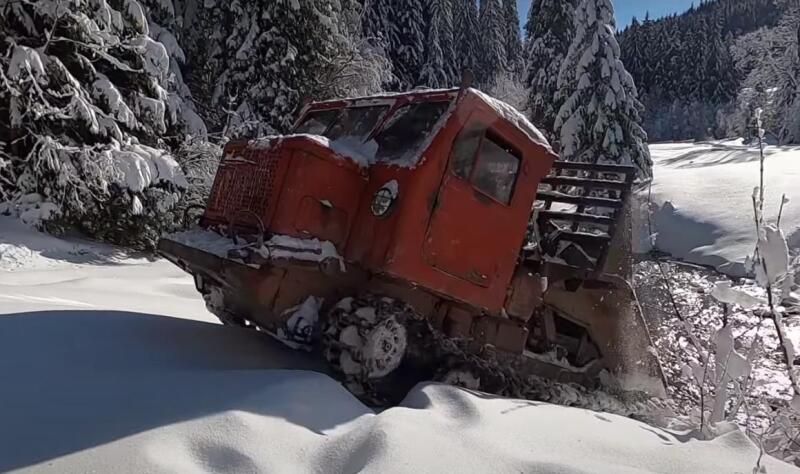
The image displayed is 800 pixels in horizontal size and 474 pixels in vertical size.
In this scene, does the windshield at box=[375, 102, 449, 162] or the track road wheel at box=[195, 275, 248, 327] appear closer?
the windshield at box=[375, 102, 449, 162]

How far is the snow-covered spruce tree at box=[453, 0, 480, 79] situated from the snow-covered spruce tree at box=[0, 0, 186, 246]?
118 feet

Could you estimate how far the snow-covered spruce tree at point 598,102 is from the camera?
2030cm

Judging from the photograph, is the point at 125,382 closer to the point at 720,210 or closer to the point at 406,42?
the point at 720,210

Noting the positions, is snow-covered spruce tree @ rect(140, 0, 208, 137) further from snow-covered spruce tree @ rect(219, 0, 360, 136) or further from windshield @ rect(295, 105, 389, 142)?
windshield @ rect(295, 105, 389, 142)

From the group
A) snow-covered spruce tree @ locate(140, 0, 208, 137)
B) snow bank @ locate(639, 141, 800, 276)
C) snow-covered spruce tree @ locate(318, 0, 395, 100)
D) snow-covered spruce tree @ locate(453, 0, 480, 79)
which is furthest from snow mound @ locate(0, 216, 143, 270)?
snow-covered spruce tree @ locate(453, 0, 480, 79)

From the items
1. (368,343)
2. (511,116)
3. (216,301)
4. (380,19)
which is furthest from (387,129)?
(380,19)

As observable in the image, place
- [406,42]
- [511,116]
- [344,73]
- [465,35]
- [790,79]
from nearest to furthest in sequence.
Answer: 1. [511,116]
2. [344,73]
3. [406,42]
4. [790,79]
5. [465,35]

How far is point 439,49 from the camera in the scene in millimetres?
35438

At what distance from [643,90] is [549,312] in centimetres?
6661

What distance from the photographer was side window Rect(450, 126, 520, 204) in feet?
15.5

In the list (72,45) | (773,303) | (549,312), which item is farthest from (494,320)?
(72,45)

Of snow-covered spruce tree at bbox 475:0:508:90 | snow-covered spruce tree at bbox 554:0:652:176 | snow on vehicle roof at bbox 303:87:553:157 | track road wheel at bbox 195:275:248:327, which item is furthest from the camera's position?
snow-covered spruce tree at bbox 475:0:508:90

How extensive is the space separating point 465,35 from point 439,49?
39.2 ft

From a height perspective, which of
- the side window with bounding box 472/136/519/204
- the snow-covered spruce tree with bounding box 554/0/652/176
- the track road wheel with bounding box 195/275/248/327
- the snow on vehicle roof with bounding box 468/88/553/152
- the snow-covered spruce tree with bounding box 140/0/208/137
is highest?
the snow-covered spruce tree with bounding box 554/0/652/176
